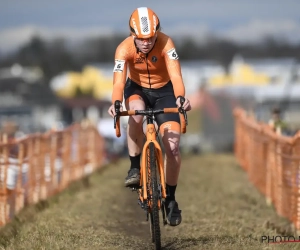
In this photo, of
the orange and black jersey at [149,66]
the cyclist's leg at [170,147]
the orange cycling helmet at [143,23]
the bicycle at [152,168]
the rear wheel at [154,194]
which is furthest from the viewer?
the cyclist's leg at [170,147]

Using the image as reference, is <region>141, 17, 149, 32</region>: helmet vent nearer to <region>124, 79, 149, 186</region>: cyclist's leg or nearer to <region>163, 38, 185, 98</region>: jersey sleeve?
<region>163, 38, 185, 98</region>: jersey sleeve

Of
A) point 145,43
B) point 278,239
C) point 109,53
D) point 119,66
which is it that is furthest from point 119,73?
point 109,53

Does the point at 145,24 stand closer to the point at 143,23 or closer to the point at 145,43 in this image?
the point at 143,23

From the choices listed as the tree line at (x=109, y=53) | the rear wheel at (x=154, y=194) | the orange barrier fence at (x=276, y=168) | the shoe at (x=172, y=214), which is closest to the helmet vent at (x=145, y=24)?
the rear wheel at (x=154, y=194)

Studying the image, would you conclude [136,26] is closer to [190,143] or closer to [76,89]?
[190,143]

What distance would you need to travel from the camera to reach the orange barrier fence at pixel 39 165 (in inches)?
504

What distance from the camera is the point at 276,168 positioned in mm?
13562

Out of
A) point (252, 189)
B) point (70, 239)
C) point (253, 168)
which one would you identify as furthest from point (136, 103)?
point (253, 168)

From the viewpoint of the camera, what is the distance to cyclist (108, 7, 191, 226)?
27.7ft

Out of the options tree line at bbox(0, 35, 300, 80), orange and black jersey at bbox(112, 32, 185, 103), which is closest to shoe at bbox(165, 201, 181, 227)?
orange and black jersey at bbox(112, 32, 185, 103)

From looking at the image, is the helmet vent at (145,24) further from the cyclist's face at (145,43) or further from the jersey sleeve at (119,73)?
the jersey sleeve at (119,73)

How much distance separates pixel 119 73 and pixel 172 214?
66.2 inches

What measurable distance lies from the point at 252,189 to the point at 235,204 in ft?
11.2

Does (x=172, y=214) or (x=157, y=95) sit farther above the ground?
(x=157, y=95)
